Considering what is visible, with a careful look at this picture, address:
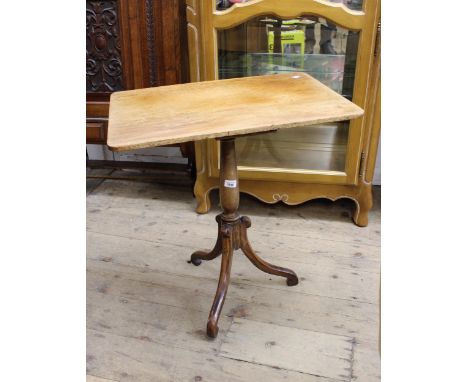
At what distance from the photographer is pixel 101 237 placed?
6.74 feet

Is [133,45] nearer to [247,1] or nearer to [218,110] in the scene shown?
[247,1]

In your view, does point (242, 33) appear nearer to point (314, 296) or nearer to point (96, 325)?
point (314, 296)

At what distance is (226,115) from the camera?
46.8 inches

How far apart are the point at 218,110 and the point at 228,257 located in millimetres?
568

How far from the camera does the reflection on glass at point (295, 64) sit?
1903mm

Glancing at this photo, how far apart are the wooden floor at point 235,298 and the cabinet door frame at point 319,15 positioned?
0.25m

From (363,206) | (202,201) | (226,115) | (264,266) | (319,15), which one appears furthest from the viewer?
(202,201)

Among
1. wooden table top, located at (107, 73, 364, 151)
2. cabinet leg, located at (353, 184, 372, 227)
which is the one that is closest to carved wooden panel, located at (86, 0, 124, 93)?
wooden table top, located at (107, 73, 364, 151)

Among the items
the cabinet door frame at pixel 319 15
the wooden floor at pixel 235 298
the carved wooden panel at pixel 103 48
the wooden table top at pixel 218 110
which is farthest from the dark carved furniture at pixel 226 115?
the carved wooden panel at pixel 103 48

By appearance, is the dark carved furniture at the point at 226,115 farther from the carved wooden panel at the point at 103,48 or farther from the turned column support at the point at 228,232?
the carved wooden panel at the point at 103,48

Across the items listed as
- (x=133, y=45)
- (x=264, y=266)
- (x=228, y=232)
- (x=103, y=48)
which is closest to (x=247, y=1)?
(x=133, y=45)

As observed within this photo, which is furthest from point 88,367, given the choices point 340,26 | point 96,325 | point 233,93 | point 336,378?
point 340,26

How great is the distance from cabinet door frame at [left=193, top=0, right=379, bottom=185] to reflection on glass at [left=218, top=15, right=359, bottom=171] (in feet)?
0.16

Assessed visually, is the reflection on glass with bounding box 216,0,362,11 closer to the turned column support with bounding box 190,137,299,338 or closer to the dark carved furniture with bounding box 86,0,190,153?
the dark carved furniture with bounding box 86,0,190,153
